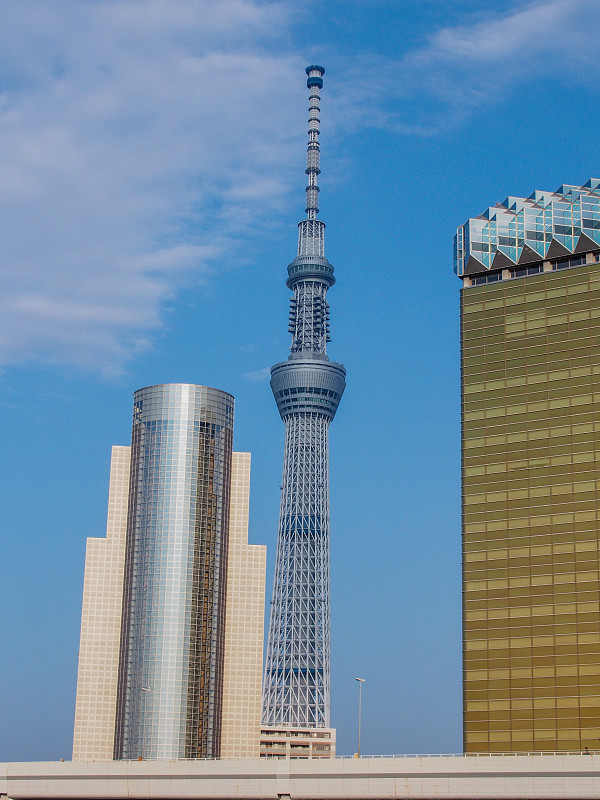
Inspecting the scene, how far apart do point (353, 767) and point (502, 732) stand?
3548 cm

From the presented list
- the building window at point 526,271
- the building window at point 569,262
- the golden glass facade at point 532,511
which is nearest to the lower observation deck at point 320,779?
the golden glass facade at point 532,511

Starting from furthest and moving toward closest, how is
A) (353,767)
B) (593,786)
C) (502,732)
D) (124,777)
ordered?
(502,732), (124,777), (353,767), (593,786)

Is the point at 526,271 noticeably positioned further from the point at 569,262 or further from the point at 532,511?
the point at 532,511

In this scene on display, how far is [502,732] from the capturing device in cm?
17350

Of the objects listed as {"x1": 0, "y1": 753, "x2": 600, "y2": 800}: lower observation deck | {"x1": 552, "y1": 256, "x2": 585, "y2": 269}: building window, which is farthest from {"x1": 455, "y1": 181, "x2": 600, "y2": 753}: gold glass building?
{"x1": 0, "y1": 753, "x2": 600, "y2": 800}: lower observation deck

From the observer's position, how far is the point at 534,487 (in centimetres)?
18388

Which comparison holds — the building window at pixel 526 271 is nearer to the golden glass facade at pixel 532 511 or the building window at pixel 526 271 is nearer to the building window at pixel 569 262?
the golden glass facade at pixel 532 511

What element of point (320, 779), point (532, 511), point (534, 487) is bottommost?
point (320, 779)

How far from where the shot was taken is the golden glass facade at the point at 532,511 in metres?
173

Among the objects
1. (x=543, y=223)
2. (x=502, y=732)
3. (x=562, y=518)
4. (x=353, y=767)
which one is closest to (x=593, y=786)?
(x=353, y=767)

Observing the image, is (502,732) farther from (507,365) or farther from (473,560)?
(507,365)

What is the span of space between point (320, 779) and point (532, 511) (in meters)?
55.9

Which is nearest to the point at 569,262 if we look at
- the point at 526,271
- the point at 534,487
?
the point at 526,271

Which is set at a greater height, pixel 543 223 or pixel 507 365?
pixel 543 223
